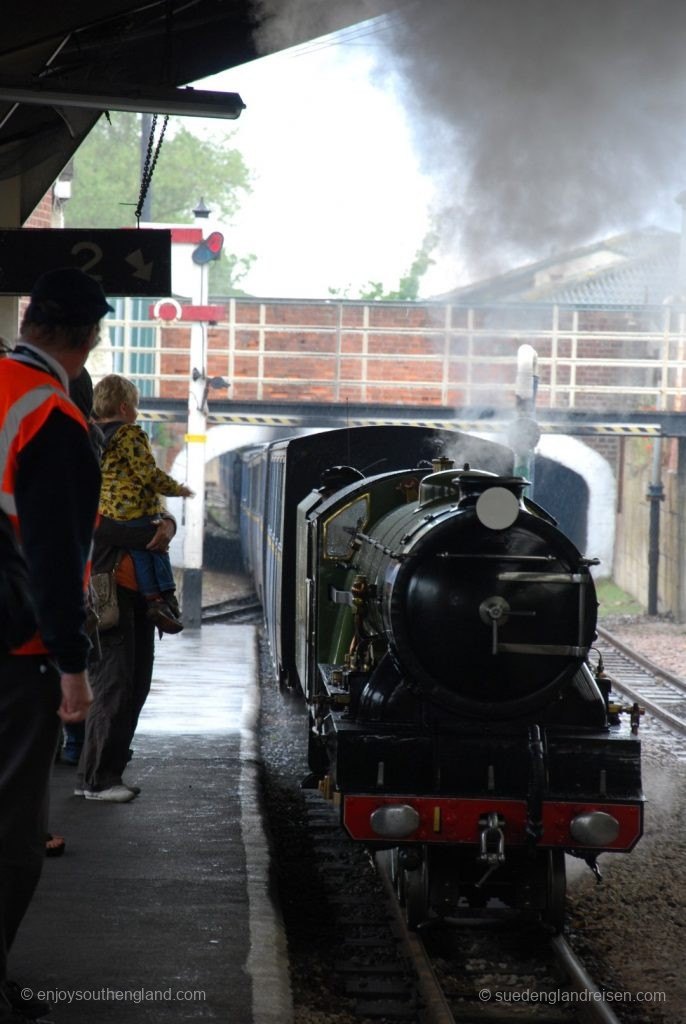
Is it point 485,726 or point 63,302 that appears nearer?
point 63,302

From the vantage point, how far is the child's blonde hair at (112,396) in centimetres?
579

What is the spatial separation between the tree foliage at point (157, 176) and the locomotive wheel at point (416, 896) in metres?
42.0

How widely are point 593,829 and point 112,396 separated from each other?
2.81 metres

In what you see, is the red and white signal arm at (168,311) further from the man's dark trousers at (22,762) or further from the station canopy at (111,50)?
the man's dark trousers at (22,762)

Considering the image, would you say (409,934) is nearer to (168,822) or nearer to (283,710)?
(168,822)

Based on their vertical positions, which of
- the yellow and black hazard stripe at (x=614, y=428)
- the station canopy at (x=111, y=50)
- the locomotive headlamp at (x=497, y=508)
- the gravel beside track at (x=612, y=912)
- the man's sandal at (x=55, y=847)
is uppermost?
the station canopy at (x=111, y=50)

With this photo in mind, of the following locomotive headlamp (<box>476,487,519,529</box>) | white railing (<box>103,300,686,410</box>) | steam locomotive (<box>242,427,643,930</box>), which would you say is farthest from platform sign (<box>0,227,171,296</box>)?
white railing (<box>103,300,686,410</box>)

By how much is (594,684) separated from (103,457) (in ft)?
7.73

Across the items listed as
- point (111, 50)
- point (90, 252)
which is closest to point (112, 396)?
point (90, 252)

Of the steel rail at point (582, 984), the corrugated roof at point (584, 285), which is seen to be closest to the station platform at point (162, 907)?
the steel rail at point (582, 984)

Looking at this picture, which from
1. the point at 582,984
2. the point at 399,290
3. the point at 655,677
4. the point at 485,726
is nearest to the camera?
the point at 582,984

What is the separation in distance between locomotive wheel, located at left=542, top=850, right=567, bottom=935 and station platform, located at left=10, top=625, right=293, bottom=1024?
1133 millimetres

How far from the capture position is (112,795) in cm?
604

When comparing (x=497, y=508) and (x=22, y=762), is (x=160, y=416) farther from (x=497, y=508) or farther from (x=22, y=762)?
(x=22, y=762)
